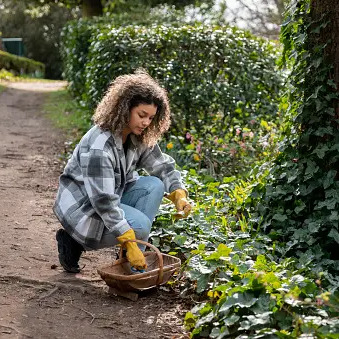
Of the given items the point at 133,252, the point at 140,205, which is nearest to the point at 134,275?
the point at 133,252

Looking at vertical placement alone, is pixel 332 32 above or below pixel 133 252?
above

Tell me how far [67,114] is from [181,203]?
883 centimetres

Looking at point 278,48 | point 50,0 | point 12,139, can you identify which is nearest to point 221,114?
point 278,48

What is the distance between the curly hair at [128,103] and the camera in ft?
13.8

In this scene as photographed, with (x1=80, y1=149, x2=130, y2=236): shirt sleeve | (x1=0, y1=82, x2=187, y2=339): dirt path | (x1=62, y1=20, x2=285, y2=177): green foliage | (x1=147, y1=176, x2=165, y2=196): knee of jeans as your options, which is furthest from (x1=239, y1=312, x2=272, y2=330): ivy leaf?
(x1=62, y1=20, x2=285, y2=177): green foliage

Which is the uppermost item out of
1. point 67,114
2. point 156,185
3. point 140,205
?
point 156,185

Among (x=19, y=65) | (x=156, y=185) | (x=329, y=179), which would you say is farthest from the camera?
(x=19, y=65)

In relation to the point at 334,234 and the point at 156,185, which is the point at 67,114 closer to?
the point at 156,185

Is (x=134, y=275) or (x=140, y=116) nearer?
(x=134, y=275)

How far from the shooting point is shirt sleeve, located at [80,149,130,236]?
158 inches

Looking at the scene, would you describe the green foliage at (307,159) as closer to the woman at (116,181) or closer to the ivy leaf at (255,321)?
the woman at (116,181)

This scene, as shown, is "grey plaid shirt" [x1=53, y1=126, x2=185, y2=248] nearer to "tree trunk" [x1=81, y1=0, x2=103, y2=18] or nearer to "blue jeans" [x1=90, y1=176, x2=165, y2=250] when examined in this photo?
"blue jeans" [x1=90, y1=176, x2=165, y2=250]

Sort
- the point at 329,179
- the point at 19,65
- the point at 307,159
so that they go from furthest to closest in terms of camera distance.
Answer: the point at 19,65 → the point at 307,159 → the point at 329,179

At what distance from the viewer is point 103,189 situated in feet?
13.3
